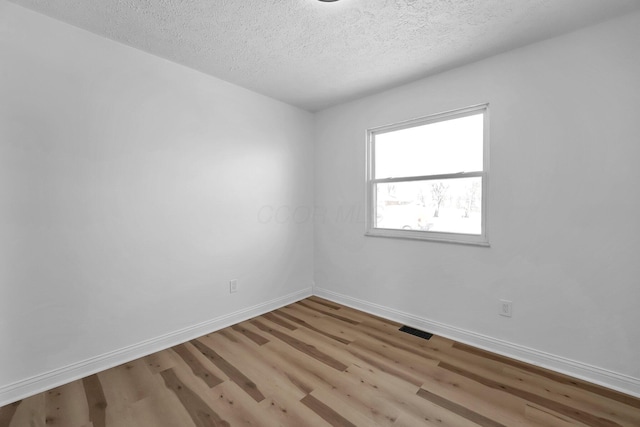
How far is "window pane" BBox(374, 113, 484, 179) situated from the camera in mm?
2535

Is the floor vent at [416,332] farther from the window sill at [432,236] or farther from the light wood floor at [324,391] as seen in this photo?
the window sill at [432,236]

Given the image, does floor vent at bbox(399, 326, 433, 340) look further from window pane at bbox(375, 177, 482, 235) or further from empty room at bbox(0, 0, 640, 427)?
window pane at bbox(375, 177, 482, 235)

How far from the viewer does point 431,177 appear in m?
2.78

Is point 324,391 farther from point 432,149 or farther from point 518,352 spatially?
point 432,149

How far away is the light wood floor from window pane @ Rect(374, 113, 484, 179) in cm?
176

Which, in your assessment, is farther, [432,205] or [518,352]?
[432,205]

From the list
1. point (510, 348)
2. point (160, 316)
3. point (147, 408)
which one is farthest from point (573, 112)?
point (160, 316)

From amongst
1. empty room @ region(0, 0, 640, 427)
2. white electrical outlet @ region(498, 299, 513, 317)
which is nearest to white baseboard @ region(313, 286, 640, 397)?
empty room @ region(0, 0, 640, 427)

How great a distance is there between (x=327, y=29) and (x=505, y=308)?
9.03ft

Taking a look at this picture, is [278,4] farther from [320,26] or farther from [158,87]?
[158,87]

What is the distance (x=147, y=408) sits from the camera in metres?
1.70

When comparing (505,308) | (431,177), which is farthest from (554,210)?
(431,177)

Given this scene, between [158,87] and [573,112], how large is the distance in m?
3.45

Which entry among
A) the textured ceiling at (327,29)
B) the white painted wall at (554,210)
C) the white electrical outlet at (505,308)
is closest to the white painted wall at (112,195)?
the textured ceiling at (327,29)
